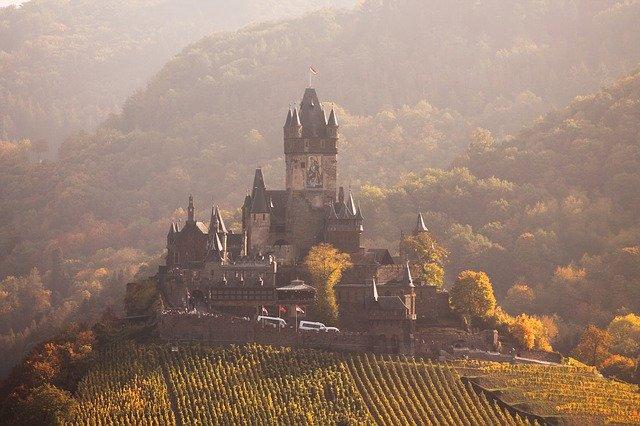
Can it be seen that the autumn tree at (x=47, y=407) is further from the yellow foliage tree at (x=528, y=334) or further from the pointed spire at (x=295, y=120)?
the yellow foliage tree at (x=528, y=334)

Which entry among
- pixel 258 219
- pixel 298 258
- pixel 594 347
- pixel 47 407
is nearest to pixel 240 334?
pixel 298 258

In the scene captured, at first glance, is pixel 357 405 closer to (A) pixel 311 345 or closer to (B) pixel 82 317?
(A) pixel 311 345

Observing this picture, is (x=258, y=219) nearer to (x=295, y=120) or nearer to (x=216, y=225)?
(x=216, y=225)

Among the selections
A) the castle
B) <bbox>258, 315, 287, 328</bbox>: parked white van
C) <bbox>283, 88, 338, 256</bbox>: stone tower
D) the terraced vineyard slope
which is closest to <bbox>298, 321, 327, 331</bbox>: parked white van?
<bbox>258, 315, 287, 328</bbox>: parked white van

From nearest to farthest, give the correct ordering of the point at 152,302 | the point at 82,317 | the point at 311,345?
the point at 311,345
the point at 152,302
the point at 82,317

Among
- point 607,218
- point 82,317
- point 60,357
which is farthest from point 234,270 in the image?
point 607,218
